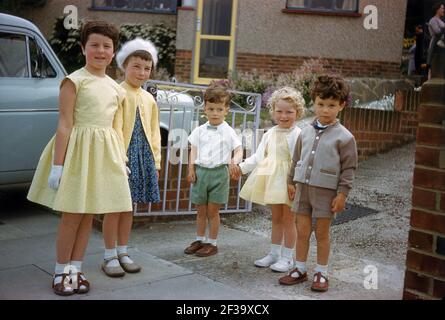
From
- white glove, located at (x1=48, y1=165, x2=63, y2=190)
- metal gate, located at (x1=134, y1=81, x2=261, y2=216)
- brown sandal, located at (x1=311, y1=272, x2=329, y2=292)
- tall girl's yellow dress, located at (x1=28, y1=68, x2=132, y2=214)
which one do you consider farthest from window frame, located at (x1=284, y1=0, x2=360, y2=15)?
white glove, located at (x1=48, y1=165, x2=63, y2=190)

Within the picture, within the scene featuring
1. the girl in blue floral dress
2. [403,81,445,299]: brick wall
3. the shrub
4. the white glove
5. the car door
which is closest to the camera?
[403,81,445,299]: brick wall

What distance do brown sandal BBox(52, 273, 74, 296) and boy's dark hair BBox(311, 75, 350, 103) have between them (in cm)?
188

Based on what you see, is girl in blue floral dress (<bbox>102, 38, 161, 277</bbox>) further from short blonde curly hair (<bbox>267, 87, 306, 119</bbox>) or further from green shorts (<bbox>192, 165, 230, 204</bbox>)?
short blonde curly hair (<bbox>267, 87, 306, 119</bbox>)

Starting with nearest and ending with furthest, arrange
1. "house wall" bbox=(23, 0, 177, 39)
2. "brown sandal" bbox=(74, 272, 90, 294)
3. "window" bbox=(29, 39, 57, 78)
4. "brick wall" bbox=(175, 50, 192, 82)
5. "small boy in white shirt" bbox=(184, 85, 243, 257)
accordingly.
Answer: "brown sandal" bbox=(74, 272, 90, 294)
"small boy in white shirt" bbox=(184, 85, 243, 257)
"window" bbox=(29, 39, 57, 78)
"house wall" bbox=(23, 0, 177, 39)
"brick wall" bbox=(175, 50, 192, 82)

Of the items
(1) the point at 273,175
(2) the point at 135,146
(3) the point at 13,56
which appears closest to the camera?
(2) the point at 135,146

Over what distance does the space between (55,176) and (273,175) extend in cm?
152

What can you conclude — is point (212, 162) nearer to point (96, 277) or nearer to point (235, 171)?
point (235, 171)

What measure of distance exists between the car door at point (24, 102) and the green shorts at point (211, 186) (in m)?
1.72

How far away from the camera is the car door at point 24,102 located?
5012 millimetres

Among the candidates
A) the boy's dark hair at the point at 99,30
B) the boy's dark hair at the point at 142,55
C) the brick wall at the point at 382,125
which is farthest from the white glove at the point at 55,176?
the brick wall at the point at 382,125

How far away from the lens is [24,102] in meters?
5.10

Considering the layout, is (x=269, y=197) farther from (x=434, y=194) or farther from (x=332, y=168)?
(x=434, y=194)

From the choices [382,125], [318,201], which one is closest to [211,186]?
[318,201]

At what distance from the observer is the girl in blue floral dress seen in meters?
3.86
